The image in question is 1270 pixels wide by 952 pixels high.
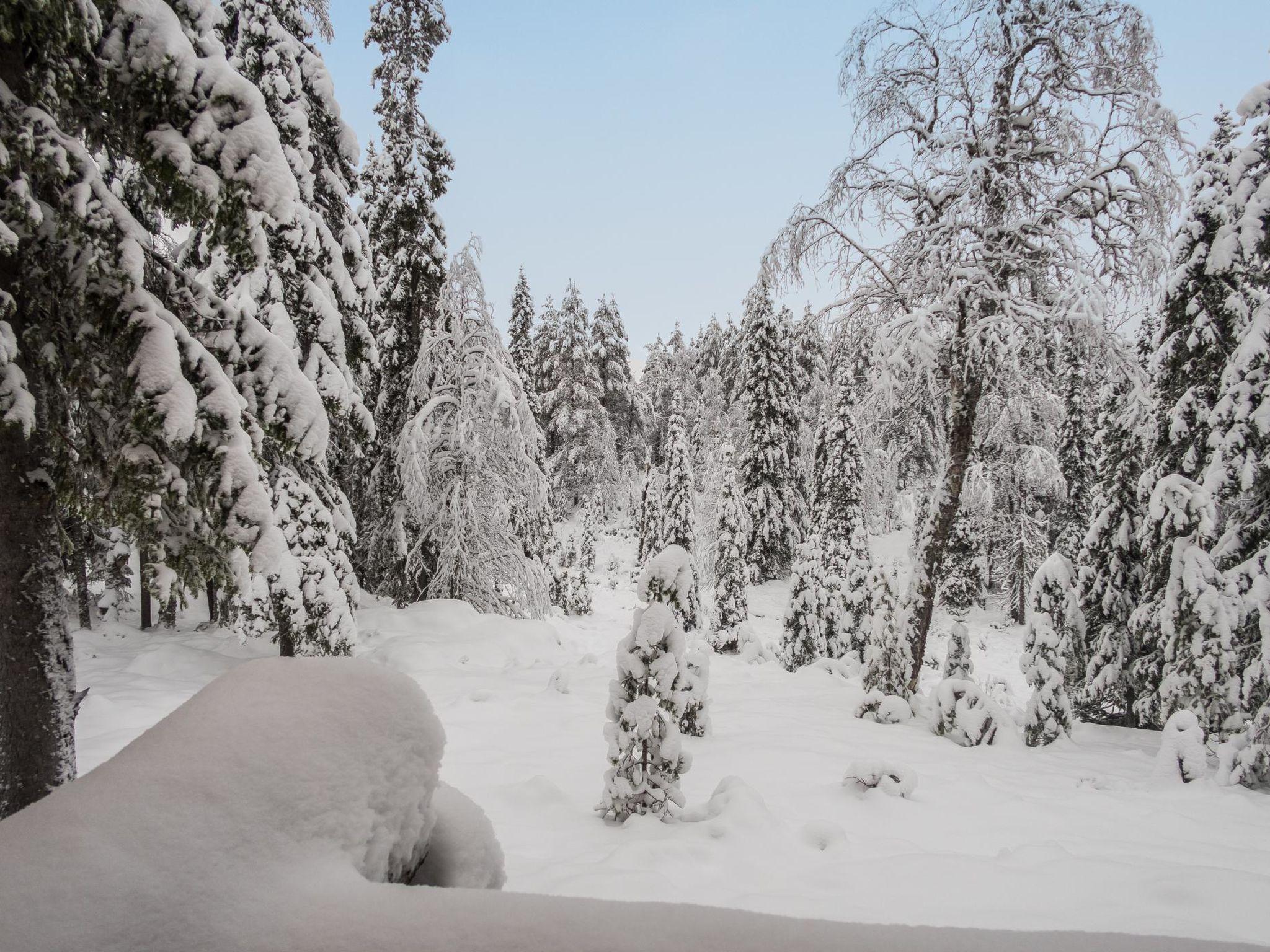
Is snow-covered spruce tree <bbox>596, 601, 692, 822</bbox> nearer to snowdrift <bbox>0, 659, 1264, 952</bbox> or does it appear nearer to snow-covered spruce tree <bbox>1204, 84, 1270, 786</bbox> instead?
snowdrift <bbox>0, 659, 1264, 952</bbox>

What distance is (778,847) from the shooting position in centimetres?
381

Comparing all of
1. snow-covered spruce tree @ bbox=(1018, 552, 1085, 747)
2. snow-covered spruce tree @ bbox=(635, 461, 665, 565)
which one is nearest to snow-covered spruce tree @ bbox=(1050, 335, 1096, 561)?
snow-covered spruce tree @ bbox=(635, 461, 665, 565)

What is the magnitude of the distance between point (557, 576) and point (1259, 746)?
18.1 meters

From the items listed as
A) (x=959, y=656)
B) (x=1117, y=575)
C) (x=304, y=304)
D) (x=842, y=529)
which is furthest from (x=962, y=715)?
(x=842, y=529)

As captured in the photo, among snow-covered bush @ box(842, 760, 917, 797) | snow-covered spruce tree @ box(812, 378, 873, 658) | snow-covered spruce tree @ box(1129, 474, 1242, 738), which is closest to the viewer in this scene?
snow-covered bush @ box(842, 760, 917, 797)

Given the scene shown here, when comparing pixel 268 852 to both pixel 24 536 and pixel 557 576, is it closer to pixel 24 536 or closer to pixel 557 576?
pixel 24 536

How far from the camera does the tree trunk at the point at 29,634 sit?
2883mm

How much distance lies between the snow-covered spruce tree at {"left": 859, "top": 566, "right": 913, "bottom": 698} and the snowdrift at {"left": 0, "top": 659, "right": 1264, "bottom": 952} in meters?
8.34

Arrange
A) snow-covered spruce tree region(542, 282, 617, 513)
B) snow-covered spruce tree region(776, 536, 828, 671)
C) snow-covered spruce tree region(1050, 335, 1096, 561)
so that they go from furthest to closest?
snow-covered spruce tree region(542, 282, 617, 513) → snow-covered spruce tree region(1050, 335, 1096, 561) → snow-covered spruce tree region(776, 536, 828, 671)

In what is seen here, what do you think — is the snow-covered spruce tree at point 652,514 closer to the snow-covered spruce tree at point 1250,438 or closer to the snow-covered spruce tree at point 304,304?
the snow-covered spruce tree at point 304,304

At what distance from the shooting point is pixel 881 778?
4852 mm

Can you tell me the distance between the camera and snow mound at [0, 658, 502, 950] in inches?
32.0

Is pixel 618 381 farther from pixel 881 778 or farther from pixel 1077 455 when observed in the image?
pixel 881 778

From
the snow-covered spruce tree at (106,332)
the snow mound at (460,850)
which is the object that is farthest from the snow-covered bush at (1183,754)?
the snow-covered spruce tree at (106,332)
